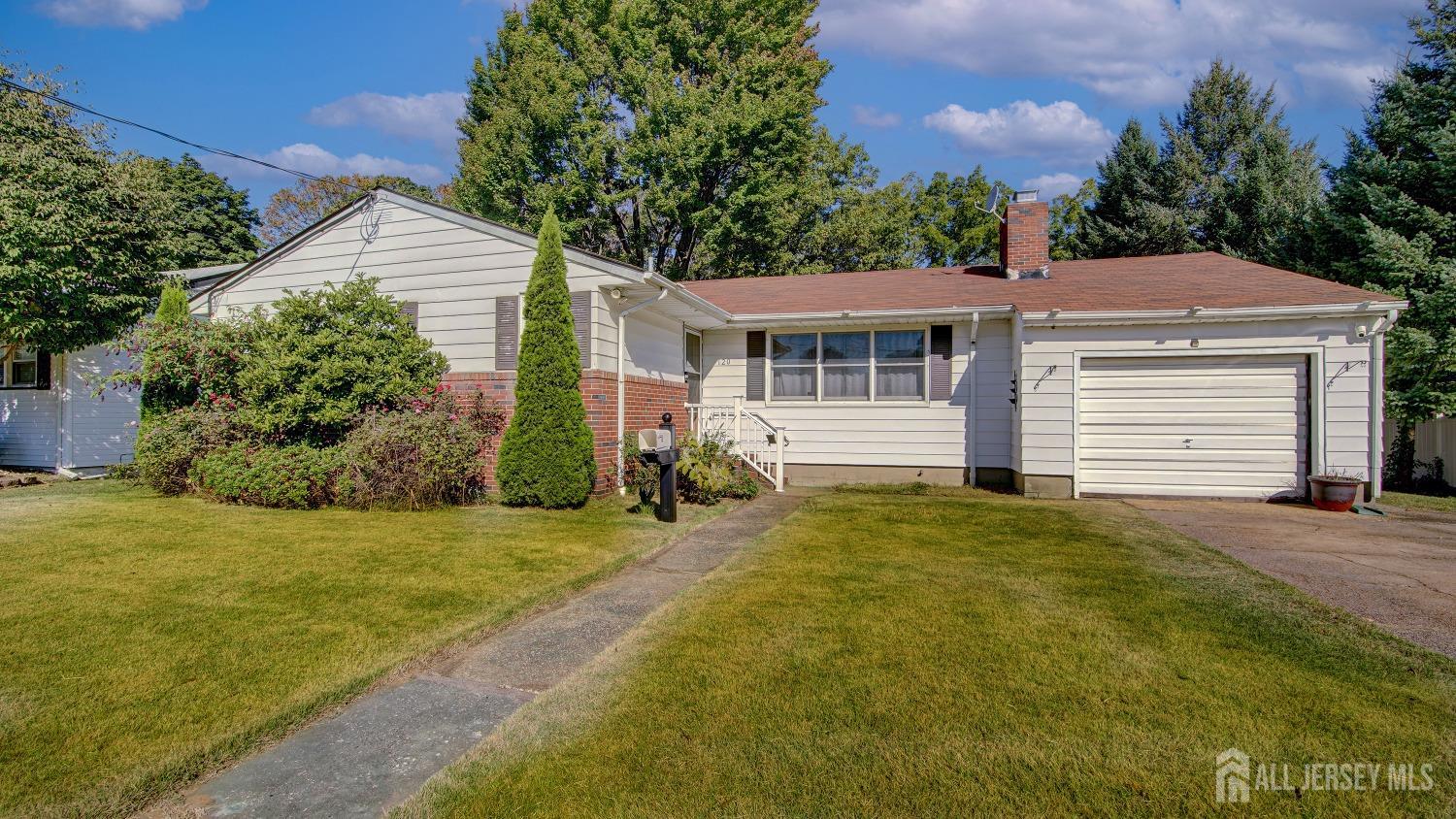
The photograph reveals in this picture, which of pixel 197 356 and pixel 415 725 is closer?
pixel 415 725

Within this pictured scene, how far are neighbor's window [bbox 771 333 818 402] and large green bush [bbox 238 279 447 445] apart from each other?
5.46 metres

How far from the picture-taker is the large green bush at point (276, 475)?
802cm

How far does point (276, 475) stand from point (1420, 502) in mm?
15738

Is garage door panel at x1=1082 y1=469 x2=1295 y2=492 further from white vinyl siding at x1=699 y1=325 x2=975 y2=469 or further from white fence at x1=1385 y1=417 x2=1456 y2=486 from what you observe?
white fence at x1=1385 y1=417 x2=1456 y2=486

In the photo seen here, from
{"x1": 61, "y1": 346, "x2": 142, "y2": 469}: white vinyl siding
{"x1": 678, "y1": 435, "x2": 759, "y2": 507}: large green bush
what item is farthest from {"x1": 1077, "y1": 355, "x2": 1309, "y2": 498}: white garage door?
{"x1": 61, "y1": 346, "x2": 142, "y2": 469}: white vinyl siding

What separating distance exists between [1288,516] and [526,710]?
9134 mm

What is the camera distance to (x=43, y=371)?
12.6 meters

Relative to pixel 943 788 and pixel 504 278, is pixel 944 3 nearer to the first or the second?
pixel 504 278

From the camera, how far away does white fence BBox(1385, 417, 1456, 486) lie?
1150 centimetres

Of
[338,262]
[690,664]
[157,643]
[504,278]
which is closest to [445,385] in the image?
[504,278]

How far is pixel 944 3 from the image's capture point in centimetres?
→ 1240

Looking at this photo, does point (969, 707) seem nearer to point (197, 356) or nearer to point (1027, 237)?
point (197, 356)

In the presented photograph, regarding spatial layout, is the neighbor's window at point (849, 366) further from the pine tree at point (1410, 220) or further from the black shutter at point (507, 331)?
the pine tree at point (1410, 220)

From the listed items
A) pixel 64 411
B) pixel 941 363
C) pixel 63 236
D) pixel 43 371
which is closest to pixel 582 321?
pixel 941 363
